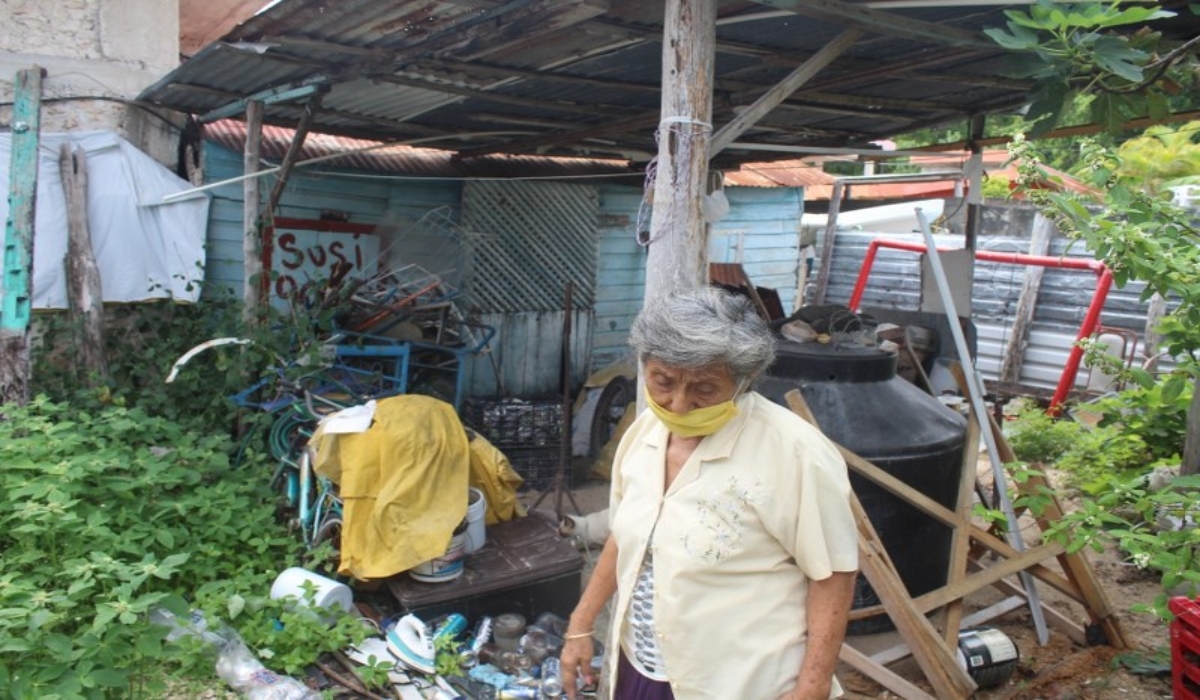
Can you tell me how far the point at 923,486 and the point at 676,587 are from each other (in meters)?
3.04

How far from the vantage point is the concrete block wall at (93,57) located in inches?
233

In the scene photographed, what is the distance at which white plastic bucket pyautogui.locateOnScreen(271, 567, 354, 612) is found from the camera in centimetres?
411

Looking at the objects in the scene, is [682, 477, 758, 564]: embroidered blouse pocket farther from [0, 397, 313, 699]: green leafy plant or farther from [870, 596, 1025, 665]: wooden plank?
[870, 596, 1025, 665]: wooden plank

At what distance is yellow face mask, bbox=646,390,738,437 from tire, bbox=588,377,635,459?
18.3ft

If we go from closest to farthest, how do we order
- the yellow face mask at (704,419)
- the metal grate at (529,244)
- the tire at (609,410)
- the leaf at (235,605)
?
1. the yellow face mask at (704,419)
2. the leaf at (235,605)
3. the tire at (609,410)
4. the metal grate at (529,244)

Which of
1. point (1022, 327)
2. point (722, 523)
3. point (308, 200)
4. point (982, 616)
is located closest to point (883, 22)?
point (722, 523)

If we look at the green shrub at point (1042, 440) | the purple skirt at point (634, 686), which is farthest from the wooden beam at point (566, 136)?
the green shrub at point (1042, 440)

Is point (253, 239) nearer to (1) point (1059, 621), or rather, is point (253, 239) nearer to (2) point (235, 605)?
(2) point (235, 605)

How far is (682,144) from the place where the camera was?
341 cm

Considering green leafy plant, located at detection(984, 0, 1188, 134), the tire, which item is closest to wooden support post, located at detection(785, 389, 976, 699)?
green leafy plant, located at detection(984, 0, 1188, 134)

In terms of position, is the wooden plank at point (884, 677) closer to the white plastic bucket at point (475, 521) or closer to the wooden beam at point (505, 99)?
the white plastic bucket at point (475, 521)

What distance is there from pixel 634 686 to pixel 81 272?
522cm

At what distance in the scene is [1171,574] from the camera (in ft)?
9.18

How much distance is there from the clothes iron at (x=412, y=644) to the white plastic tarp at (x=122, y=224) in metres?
3.47
